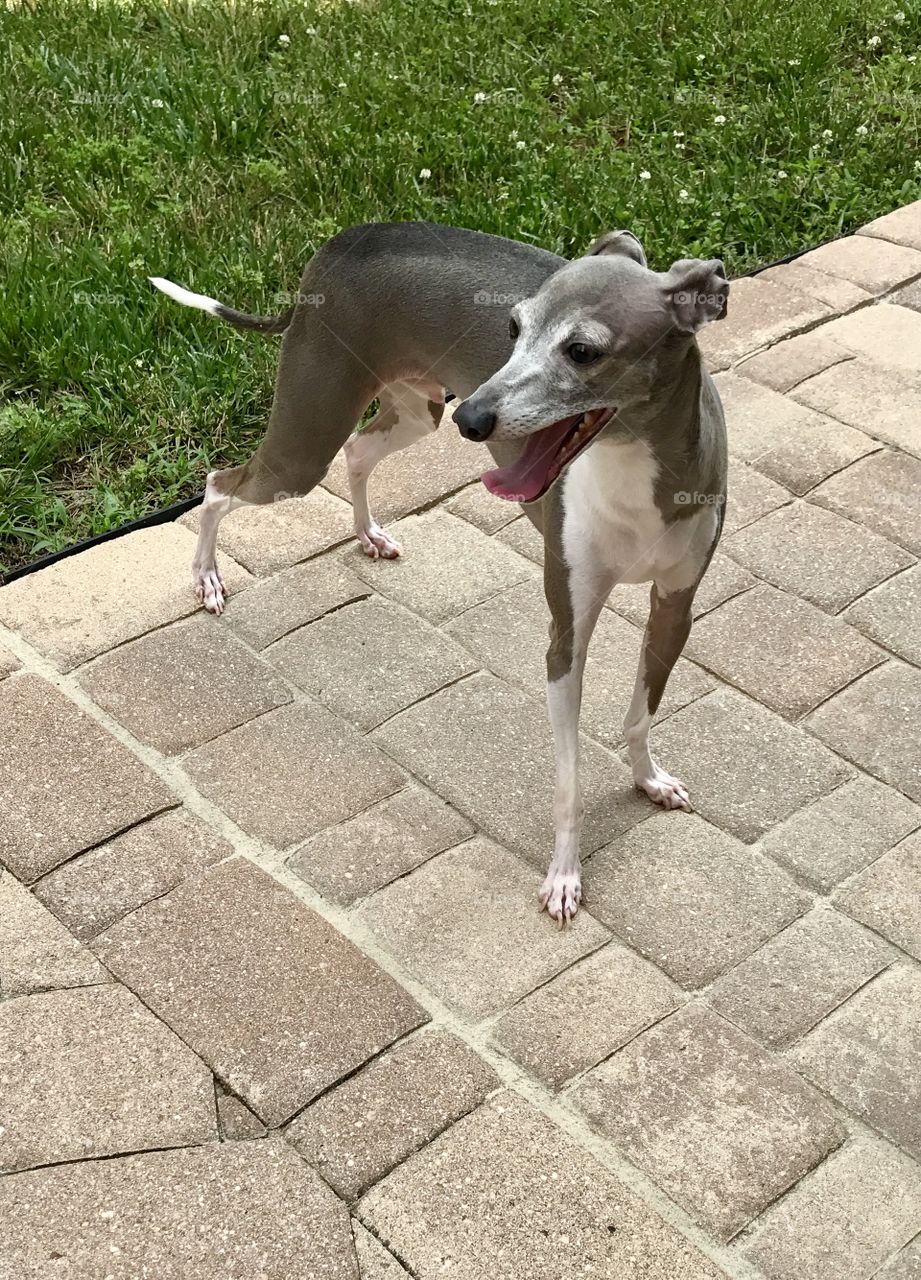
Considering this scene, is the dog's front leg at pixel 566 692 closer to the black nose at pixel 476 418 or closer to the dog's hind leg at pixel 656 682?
the dog's hind leg at pixel 656 682

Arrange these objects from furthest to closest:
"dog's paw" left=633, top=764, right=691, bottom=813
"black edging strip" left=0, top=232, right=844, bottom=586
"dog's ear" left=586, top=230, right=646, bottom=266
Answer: "black edging strip" left=0, top=232, right=844, bottom=586 < "dog's paw" left=633, top=764, right=691, bottom=813 < "dog's ear" left=586, top=230, right=646, bottom=266

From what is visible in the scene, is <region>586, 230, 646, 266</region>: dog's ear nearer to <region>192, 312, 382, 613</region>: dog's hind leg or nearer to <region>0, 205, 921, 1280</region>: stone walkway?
<region>192, 312, 382, 613</region>: dog's hind leg

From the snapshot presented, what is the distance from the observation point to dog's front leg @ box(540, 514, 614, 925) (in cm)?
302

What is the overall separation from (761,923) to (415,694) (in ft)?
3.55

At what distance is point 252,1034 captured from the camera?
277 cm

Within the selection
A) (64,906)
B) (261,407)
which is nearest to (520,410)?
(64,906)

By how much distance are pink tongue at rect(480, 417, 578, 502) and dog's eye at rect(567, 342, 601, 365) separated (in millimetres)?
132

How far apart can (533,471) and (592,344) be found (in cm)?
27

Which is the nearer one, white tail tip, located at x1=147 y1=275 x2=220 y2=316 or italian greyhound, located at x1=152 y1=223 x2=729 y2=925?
italian greyhound, located at x1=152 y1=223 x2=729 y2=925

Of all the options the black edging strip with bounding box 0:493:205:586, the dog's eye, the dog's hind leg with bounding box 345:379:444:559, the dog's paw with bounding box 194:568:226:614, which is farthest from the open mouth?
the black edging strip with bounding box 0:493:205:586

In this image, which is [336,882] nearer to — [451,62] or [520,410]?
[520,410]

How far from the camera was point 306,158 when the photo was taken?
5.81 meters

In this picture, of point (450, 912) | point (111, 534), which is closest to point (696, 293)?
point (450, 912)

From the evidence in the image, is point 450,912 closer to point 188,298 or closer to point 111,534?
point 111,534
